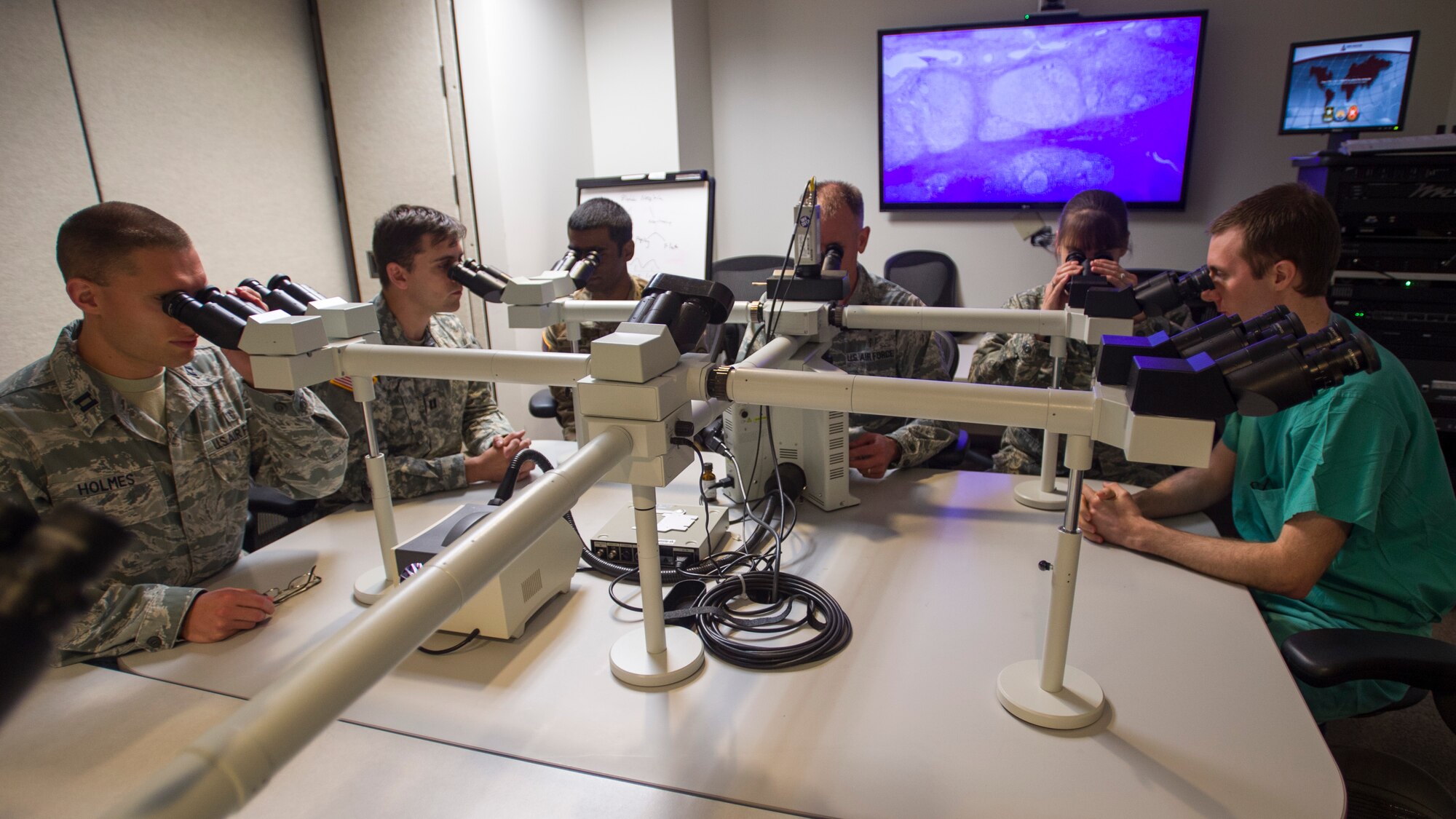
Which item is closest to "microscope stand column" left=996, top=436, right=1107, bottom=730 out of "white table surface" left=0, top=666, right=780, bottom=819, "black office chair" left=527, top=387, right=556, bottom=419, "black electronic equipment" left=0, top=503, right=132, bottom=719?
"white table surface" left=0, top=666, right=780, bottom=819

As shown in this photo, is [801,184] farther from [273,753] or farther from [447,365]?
[273,753]

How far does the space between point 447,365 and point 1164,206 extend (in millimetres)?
3665

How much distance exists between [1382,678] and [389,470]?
179cm

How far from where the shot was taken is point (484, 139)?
10.6ft

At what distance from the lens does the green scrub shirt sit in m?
1.18

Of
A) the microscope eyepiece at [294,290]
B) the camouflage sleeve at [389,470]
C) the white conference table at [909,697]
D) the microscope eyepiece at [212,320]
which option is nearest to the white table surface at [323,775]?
the white conference table at [909,697]

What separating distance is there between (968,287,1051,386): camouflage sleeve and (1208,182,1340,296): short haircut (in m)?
0.63

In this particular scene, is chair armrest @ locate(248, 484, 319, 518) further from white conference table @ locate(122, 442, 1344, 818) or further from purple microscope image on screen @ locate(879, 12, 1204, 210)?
purple microscope image on screen @ locate(879, 12, 1204, 210)

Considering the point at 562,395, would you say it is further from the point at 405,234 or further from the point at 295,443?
the point at 295,443

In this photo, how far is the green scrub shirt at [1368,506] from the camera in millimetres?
1180

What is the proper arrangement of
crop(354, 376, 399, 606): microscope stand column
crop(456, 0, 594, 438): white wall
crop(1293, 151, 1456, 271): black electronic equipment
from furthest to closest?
crop(456, 0, 594, 438): white wall
crop(1293, 151, 1456, 271): black electronic equipment
crop(354, 376, 399, 606): microscope stand column

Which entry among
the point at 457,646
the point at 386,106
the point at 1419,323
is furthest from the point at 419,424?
the point at 1419,323

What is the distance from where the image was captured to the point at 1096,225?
82.8 inches

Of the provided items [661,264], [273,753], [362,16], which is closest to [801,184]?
[661,264]
